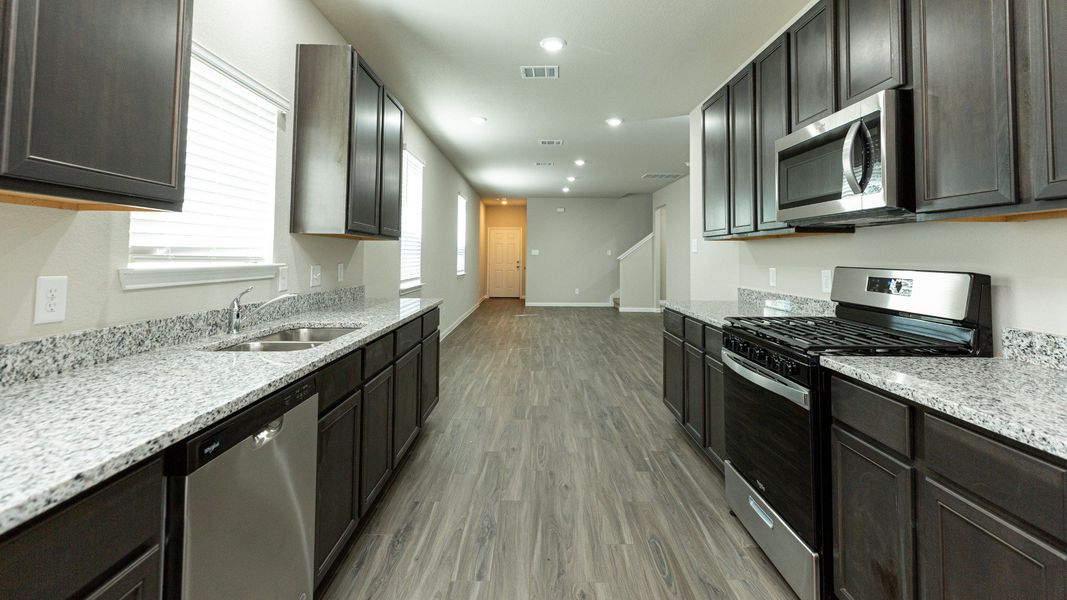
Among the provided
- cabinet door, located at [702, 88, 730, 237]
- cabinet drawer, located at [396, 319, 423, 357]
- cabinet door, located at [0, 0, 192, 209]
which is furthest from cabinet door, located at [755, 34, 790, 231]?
cabinet door, located at [0, 0, 192, 209]

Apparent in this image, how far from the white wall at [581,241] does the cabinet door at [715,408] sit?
322 inches

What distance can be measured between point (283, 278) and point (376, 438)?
1.03 m

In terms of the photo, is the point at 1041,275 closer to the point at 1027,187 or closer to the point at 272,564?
the point at 1027,187

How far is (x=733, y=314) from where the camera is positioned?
2.66m

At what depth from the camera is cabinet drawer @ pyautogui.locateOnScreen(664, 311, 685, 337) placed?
2826mm

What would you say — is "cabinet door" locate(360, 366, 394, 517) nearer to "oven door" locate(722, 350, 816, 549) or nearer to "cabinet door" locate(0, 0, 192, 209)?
"cabinet door" locate(0, 0, 192, 209)

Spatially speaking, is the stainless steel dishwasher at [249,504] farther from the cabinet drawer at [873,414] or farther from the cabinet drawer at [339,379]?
the cabinet drawer at [873,414]

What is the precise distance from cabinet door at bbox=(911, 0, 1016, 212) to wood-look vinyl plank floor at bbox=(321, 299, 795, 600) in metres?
1.48

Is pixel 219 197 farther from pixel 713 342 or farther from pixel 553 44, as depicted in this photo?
pixel 713 342

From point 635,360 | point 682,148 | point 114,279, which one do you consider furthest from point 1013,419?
point 682,148

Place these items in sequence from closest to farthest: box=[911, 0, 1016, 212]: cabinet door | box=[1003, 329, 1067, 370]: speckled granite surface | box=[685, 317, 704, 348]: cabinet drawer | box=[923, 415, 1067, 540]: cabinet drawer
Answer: box=[923, 415, 1067, 540]: cabinet drawer, box=[911, 0, 1016, 212]: cabinet door, box=[1003, 329, 1067, 370]: speckled granite surface, box=[685, 317, 704, 348]: cabinet drawer

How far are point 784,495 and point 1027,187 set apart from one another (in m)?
1.18

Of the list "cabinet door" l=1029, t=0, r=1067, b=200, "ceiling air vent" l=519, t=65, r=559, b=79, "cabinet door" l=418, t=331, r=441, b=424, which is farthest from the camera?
"ceiling air vent" l=519, t=65, r=559, b=79

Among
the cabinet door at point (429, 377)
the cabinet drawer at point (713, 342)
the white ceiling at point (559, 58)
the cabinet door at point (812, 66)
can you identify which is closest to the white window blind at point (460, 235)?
the white ceiling at point (559, 58)
